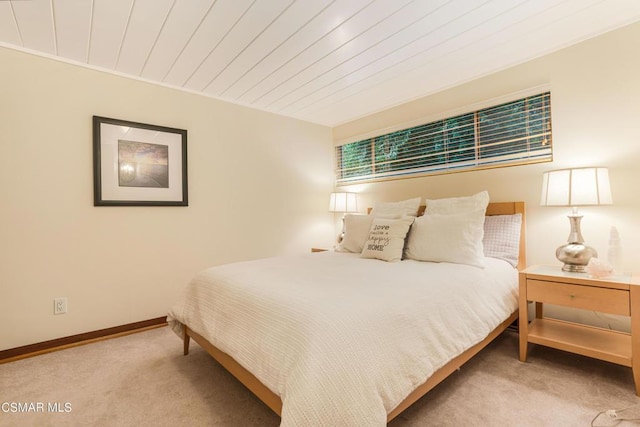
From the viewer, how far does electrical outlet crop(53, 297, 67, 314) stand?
7.74ft

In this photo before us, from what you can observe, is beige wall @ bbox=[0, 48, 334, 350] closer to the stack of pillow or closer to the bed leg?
the bed leg

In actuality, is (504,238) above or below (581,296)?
above

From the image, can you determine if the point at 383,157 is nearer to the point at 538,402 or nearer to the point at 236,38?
the point at 236,38

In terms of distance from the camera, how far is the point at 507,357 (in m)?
2.07

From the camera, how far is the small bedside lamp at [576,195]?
6.22ft

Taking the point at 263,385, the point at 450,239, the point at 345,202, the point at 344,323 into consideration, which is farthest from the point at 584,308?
the point at 345,202

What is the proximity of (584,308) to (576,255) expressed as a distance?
357mm

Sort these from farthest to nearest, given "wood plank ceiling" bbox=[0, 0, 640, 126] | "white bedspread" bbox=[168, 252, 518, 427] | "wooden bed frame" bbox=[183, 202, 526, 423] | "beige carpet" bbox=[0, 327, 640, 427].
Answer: "wood plank ceiling" bbox=[0, 0, 640, 126], "beige carpet" bbox=[0, 327, 640, 427], "wooden bed frame" bbox=[183, 202, 526, 423], "white bedspread" bbox=[168, 252, 518, 427]

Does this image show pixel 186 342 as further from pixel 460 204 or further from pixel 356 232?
pixel 460 204

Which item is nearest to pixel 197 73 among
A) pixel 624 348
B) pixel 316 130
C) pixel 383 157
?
pixel 316 130

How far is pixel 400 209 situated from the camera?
2781mm

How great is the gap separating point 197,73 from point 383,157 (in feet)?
6.99

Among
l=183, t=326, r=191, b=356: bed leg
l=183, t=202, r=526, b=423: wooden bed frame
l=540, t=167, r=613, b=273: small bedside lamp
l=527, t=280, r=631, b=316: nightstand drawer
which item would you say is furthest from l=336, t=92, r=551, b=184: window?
l=183, t=326, r=191, b=356: bed leg

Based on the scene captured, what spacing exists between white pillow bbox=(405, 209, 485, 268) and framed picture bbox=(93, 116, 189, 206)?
2181 millimetres
